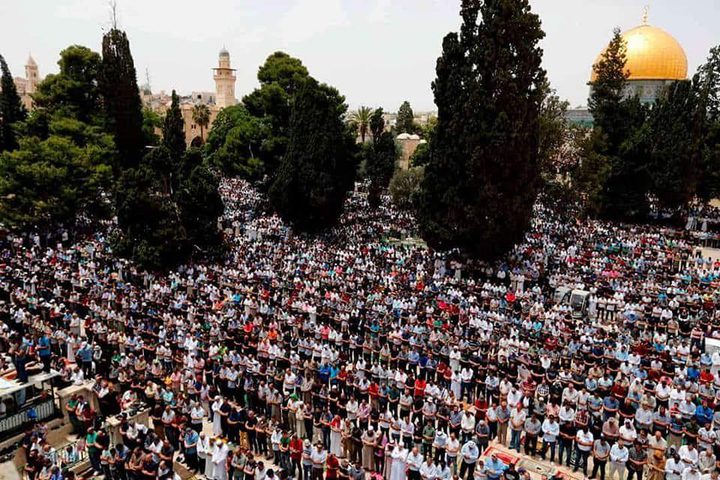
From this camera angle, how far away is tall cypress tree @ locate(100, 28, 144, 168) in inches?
1276

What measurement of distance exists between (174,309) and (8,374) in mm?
5742

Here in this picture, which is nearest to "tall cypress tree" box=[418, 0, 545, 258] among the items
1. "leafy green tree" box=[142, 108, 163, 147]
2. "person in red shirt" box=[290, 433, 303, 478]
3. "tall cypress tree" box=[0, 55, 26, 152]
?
"person in red shirt" box=[290, 433, 303, 478]

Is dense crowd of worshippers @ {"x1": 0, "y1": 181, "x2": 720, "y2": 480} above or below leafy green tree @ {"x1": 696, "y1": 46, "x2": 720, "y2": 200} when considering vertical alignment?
below

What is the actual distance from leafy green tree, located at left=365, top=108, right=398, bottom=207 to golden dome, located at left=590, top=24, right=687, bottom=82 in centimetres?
2628

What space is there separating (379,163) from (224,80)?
60045 millimetres

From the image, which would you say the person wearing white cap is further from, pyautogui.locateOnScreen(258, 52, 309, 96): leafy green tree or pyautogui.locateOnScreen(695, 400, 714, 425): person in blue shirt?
pyautogui.locateOnScreen(258, 52, 309, 96): leafy green tree

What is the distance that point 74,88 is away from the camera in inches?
1238

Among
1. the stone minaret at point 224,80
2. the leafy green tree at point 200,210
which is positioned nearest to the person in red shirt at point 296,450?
the leafy green tree at point 200,210

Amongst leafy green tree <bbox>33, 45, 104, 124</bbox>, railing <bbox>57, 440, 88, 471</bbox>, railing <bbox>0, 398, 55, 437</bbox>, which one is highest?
leafy green tree <bbox>33, 45, 104, 124</bbox>

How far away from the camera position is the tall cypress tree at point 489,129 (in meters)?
21.1

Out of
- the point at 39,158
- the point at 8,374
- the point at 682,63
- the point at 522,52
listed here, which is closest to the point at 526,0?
the point at 522,52

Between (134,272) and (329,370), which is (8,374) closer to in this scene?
(329,370)

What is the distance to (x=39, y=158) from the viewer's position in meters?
26.8

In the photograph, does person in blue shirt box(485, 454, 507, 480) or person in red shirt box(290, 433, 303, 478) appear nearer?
person in blue shirt box(485, 454, 507, 480)
